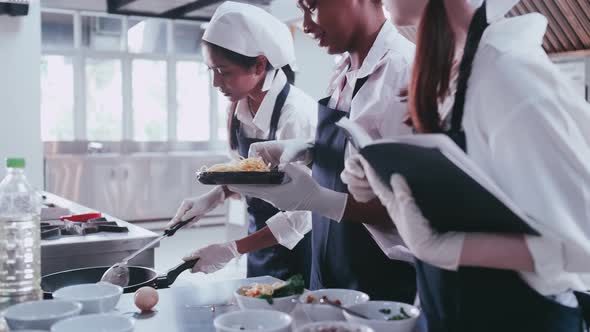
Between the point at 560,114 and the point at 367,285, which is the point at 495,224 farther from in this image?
the point at 367,285

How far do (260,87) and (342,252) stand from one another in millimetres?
955

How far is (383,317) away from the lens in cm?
136

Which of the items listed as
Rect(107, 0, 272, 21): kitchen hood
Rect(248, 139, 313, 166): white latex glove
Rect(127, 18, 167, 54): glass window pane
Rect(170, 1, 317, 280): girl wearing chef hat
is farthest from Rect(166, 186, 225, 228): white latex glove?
Rect(127, 18, 167, 54): glass window pane

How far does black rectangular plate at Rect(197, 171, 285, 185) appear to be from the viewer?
1.83 metres

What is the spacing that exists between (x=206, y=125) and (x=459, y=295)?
29.4 ft

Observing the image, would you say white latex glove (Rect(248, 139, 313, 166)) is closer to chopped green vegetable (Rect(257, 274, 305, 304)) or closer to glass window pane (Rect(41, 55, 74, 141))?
chopped green vegetable (Rect(257, 274, 305, 304))

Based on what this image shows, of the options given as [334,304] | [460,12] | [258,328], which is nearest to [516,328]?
[334,304]

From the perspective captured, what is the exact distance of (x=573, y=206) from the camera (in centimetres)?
114

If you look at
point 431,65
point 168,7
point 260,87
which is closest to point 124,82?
point 168,7

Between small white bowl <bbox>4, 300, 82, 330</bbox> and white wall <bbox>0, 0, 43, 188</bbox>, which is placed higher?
white wall <bbox>0, 0, 43, 188</bbox>

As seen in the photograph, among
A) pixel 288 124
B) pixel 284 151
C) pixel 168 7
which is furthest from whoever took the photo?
pixel 168 7

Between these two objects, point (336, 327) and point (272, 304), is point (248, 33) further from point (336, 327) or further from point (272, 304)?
point (336, 327)

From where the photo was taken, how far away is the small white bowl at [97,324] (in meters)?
1.28

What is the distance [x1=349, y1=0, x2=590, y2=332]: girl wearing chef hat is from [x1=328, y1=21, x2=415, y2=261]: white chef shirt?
0.38m
